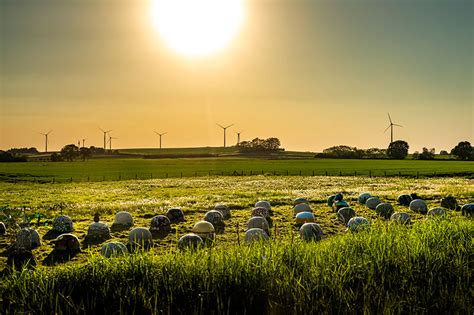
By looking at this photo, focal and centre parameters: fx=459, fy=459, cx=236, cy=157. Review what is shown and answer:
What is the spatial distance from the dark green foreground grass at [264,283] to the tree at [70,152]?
146046mm

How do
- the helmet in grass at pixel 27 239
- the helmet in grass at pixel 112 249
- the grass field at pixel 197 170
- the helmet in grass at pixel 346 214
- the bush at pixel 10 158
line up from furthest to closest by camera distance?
1. the bush at pixel 10 158
2. the grass field at pixel 197 170
3. the helmet in grass at pixel 346 214
4. the helmet in grass at pixel 27 239
5. the helmet in grass at pixel 112 249

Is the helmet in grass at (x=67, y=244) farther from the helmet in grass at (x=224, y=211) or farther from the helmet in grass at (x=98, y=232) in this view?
the helmet in grass at (x=224, y=211)

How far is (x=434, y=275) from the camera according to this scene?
11500 mm

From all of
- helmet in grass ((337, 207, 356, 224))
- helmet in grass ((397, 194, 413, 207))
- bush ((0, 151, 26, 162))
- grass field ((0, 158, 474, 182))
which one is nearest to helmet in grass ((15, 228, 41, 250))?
helmet in grass ((337, 207, 356, 224))

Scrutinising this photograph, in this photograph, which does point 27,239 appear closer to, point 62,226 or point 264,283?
point 62,226

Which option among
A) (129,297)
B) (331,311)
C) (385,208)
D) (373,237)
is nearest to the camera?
(331,311)

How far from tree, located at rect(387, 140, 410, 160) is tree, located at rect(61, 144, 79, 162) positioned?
107203 millimetres

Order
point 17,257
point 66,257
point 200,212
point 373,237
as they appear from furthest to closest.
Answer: point 200,212 < point 66,257 < point 17,257 < point 373,237

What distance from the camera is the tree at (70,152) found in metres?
149

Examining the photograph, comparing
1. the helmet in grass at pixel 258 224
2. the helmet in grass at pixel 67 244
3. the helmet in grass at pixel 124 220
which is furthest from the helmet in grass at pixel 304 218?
the helmet in grass at pixel 67 244

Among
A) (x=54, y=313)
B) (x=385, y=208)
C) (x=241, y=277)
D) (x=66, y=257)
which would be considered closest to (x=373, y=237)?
(x=241, y=277)

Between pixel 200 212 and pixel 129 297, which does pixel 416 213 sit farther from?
pixel 129 297

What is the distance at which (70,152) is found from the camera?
150m

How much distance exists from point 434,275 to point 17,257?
15.5 metres
